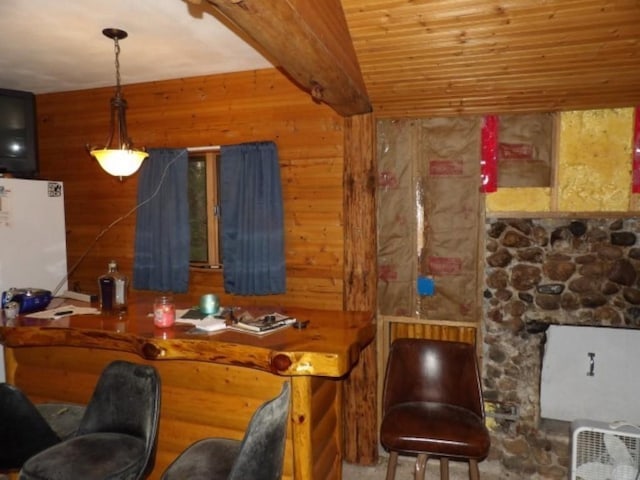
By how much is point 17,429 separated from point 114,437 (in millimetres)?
410

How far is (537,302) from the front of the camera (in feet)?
9.43

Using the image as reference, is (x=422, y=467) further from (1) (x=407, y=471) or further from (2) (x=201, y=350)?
(2) (x=201, y=350)

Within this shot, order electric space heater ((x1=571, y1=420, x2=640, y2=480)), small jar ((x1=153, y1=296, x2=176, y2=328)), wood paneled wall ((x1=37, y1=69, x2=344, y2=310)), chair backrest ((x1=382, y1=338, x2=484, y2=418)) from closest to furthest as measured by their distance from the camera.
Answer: electric space heater ((x1=571, y1=420, x2=640, y2=480)) → small jar ((x1=153, y1=296, x2=176, y2=328)) → chair backrest ((x1=382, y1=338, x2=484, y2=418)) → wood paneled wall ((x1=37, y1=69, x2=344, y2=310))

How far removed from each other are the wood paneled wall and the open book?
2.64ft

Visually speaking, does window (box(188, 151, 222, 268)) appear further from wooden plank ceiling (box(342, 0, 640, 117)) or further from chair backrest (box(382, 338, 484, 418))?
chair backrest (box(382, 338, 484, 418))

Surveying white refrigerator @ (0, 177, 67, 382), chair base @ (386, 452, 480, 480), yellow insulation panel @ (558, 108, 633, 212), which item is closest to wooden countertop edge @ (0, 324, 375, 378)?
chair base @ (386, 452, 480, 480)

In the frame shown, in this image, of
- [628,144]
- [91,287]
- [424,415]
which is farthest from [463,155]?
[91,287]

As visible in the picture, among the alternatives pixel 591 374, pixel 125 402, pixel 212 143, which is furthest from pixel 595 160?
pixel 125 402

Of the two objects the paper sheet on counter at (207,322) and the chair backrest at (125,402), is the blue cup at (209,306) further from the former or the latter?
the chair backrest at (125,402)

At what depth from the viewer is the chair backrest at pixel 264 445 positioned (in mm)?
1451

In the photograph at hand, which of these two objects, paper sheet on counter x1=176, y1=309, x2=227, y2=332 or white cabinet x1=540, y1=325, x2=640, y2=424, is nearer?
paper sheet on counter x1=176, y1=309, x2=227, y2=332

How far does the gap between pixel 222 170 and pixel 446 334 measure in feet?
6.80

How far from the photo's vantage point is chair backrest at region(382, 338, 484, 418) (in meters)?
2.47

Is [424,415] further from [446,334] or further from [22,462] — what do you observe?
[22,462]
